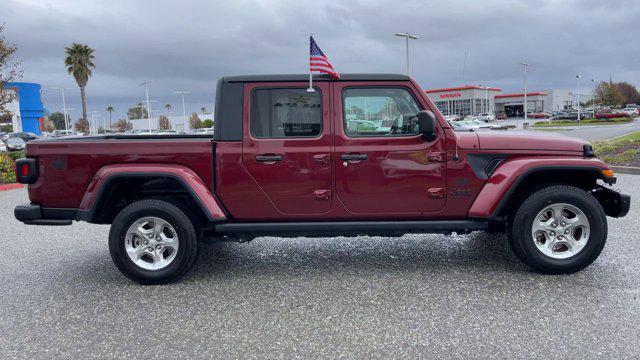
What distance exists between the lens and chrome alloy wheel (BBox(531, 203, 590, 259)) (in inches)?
169

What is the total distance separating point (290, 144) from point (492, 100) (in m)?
92.6

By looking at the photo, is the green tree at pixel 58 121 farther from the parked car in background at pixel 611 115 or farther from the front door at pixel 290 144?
the front door at pixel 290 144

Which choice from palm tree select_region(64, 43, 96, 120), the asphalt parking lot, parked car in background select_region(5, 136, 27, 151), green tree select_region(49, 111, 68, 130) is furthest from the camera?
green tree select_region(49, 111, 68, 130)

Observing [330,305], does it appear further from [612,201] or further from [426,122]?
[612,201]

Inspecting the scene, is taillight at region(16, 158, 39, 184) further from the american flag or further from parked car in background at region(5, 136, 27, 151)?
parked car in background at region(5, 136, 27, 151)

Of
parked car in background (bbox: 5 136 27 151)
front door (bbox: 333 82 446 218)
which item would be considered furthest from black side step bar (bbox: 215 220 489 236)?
parked car in background (bbox: 5 136 27 151)

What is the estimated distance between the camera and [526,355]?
9.75 ft

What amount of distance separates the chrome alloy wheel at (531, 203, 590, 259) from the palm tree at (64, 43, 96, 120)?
49883 mm

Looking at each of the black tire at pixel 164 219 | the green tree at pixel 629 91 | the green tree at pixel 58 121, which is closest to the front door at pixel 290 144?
the black tire at pixel 164 219

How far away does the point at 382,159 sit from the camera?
4.31 metres

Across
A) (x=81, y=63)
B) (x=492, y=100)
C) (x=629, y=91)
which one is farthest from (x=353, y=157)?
(x=629, y=91)

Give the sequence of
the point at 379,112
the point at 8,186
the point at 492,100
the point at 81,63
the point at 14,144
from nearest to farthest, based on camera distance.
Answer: the point at 379,112
the point at 8,186
the point at 14,144
the point at 81,63
the point at 492,100

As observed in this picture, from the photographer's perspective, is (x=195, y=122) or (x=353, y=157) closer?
(x=353, y=157)

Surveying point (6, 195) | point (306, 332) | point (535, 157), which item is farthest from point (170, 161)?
point (6, 195)
